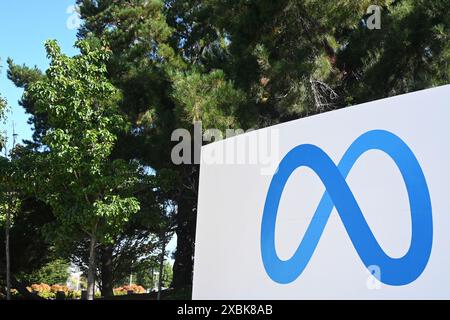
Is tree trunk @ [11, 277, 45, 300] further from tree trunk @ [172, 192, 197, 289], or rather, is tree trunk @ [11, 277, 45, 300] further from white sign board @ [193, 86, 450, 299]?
white sign board @ [193, 86, 450, 299]

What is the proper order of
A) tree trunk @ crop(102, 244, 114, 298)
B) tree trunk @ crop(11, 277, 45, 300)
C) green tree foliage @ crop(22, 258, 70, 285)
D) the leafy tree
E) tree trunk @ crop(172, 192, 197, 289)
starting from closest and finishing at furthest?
1. the leafy tree
2. tree trunk @ crop(172, 192, 197, 289)
3. tree trunk @ crop(102, 244, 114, 298)
4. tree trunk @ crop(11, 277, 45, 300)
5. green tree foliage @ crop(22, 258, 70, 285)

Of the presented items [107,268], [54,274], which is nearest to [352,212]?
[107,268]

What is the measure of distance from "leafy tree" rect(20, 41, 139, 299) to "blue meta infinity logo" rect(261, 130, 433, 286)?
19.9 ft

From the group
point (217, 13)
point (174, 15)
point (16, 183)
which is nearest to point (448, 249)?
point (217, 13)

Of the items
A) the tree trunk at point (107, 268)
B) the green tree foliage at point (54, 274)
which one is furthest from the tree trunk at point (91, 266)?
the green tree foliage at point (54, 274)

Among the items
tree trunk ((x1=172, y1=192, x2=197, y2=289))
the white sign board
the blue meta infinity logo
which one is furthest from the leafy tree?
the blue meta infinity logo

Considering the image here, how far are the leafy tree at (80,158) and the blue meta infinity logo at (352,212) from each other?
6051 mm

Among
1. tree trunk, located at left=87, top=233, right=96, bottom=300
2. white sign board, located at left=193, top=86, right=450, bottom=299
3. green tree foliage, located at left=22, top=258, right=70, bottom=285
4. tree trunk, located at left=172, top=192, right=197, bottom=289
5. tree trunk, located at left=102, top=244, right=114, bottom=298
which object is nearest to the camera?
white sign board, located at left=193, top=86, right=450, bottom=299

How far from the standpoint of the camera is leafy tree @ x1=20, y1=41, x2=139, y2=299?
10688 millimetres

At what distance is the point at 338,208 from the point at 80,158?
741 centimetres

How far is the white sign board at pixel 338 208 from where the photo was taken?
151 inches

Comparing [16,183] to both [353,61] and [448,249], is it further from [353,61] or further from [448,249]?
[448,249]

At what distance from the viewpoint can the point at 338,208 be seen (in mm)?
4355

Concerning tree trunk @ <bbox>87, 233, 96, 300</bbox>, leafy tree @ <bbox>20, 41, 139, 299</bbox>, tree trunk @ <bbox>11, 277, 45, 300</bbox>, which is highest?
leafy tree @ <bbox>20, 41, 139, 299</bbox>
